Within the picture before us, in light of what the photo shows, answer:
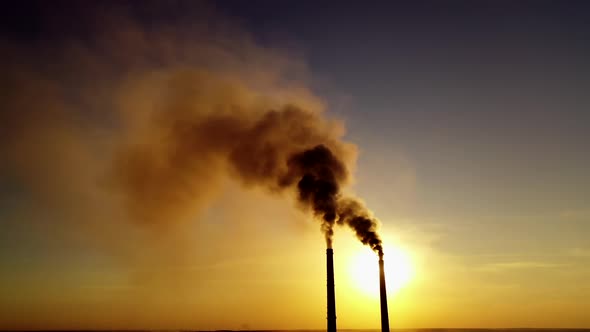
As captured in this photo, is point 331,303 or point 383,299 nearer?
point 331,303

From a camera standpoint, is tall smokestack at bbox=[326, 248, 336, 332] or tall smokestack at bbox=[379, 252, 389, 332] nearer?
tall smokestack at bbox=[326, 248, 336, 332]

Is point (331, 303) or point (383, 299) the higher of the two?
point (383, 299)

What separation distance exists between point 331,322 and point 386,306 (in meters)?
6.16

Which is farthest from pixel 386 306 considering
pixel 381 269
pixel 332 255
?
pixel 332 255

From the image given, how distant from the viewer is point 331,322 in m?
47.4

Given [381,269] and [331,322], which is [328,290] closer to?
[331,322]

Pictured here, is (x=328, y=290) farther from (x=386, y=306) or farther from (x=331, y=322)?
(x=386, y=306)

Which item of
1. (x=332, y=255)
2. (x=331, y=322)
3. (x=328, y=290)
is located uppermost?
Answer: (x=332, y=255)

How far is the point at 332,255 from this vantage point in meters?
49.9

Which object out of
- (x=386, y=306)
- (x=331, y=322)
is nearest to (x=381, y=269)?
(x=386, y=306)

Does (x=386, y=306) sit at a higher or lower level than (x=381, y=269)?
lower

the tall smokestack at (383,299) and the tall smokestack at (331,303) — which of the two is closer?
the tall smokestack at (331,303)

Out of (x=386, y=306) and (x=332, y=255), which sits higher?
(x=332, y=255)

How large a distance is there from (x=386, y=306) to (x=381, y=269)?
3897mm
